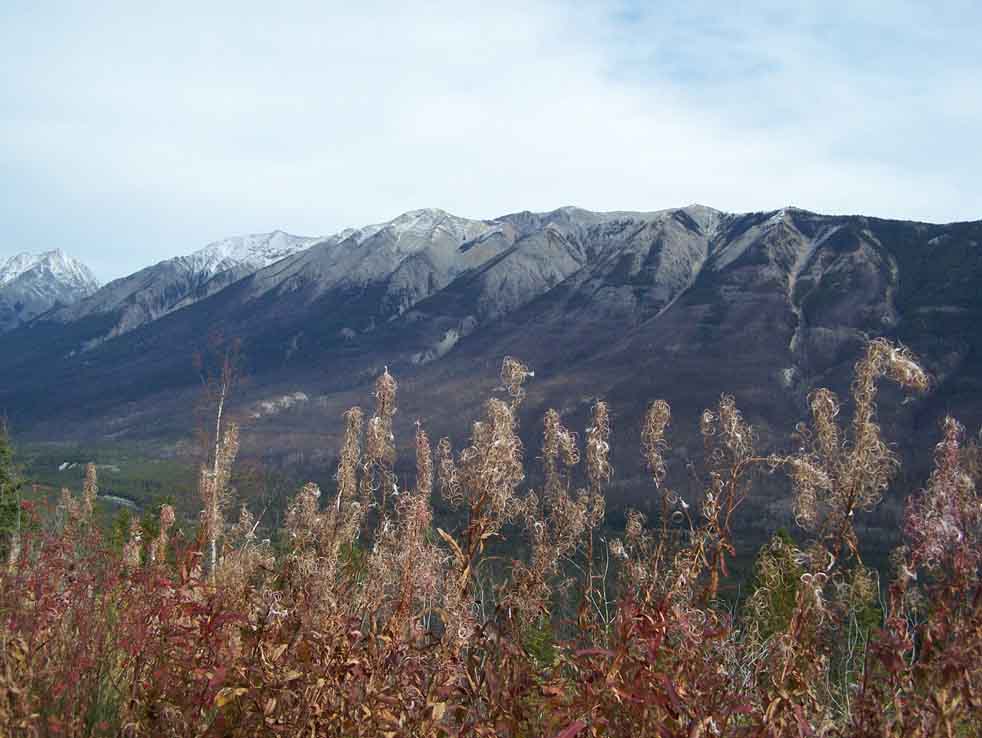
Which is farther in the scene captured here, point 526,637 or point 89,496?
point 89,496

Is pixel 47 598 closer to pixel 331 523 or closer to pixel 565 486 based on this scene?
pixel 331 523

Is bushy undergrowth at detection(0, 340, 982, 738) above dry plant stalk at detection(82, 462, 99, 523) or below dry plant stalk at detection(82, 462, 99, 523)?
above

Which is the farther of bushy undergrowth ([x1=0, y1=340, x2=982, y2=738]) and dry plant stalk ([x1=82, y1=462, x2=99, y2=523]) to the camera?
dry plant stalk ([x1=82, y1=462, x2=99, y2=523])

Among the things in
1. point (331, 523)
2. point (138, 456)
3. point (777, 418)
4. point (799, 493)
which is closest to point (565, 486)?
point (331, 523)

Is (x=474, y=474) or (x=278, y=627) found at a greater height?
(x=474, y=474)

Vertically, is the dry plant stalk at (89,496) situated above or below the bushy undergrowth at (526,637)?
below

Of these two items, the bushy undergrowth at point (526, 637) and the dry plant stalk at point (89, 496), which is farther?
the dry plant stalk at point (89, 496)

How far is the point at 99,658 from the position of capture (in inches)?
158

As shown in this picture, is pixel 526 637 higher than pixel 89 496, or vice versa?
pixel 526 637

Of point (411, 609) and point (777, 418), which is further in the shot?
point (777, 418)

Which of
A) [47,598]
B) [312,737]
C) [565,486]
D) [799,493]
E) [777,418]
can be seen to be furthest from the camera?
[777,418]

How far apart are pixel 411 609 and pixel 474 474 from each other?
71 centimetres

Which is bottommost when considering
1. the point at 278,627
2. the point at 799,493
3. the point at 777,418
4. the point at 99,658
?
the point at 777,418

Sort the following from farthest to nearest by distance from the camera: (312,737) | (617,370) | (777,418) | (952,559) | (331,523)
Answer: (617,370) < (777,418) < (331,523) < (952,559) < (312,737)
